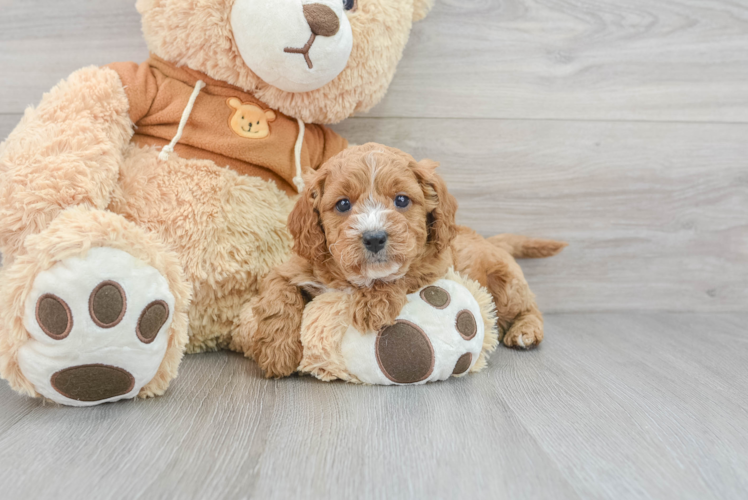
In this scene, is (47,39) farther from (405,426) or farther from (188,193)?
(405,426)

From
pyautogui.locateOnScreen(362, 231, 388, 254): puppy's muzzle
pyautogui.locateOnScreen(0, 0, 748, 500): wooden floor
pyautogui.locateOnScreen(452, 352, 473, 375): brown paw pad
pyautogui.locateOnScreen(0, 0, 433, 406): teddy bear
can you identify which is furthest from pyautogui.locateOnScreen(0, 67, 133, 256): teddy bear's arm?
pyautogui.locateOnScreen(452, 352, 473, 375): brown paw pad

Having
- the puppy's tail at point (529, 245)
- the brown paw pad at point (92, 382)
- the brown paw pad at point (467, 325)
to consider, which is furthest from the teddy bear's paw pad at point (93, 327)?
the puppy's tail at point (529, 245)

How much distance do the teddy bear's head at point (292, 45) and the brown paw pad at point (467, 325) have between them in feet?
2.05

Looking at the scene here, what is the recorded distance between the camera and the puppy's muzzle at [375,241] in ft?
3.29

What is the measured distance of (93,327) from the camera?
34.8 inches

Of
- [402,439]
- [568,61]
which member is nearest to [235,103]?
[402,439]

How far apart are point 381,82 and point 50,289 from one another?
2.95 ft

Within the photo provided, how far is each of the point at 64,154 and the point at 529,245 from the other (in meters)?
1.27

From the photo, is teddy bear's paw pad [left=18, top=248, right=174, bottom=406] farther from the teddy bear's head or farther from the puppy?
the teddy bear's head

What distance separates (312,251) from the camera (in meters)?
1.13

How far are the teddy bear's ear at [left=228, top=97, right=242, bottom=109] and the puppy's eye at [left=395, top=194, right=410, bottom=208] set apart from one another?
52 centimetres

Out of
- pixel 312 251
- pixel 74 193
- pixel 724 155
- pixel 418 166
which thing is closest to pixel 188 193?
pixel 74 193

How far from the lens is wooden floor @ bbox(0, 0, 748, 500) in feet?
2.56

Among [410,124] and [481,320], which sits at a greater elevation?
[410,124]
